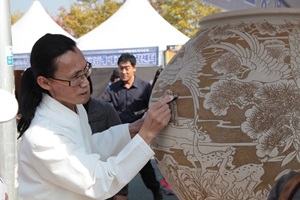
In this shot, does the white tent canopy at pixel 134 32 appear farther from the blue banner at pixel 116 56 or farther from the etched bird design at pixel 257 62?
the etched bird design at pixel 257 62

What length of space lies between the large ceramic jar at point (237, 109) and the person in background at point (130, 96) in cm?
305

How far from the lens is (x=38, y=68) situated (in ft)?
6.10

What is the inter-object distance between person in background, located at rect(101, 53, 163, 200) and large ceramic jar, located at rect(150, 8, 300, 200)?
3.05 meters

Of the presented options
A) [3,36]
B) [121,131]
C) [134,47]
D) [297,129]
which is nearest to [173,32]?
[134,47]

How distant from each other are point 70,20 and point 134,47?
496 inches

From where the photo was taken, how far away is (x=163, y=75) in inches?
72.9

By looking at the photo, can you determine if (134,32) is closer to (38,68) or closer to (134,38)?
(134,38)

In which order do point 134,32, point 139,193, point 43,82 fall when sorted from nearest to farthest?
point 43,82 < point 139,193 < point 134,32

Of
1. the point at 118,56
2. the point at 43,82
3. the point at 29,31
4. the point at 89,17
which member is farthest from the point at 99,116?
the point at 89,17

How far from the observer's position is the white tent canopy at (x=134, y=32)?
8734 millimetres

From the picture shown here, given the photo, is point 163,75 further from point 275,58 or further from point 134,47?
point 134,47

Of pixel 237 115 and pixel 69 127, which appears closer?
pixel 237 115

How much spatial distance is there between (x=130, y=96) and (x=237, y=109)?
10.8ft

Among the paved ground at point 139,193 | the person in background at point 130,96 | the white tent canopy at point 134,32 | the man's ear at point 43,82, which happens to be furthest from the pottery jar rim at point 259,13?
the white tent canopy at point 134,32
